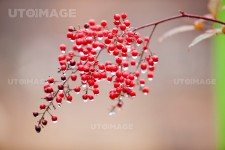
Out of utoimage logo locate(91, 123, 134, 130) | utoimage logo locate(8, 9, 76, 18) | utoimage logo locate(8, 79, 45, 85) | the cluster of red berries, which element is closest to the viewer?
the cluster of red berries

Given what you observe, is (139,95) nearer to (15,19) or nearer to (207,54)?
(207,54)

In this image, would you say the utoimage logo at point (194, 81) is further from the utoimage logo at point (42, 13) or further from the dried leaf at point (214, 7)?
the dried leaf at point (214, 7)

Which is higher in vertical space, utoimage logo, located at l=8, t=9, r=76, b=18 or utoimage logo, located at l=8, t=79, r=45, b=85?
utoimage logo, located at l=8, t=9, r=76, b=18

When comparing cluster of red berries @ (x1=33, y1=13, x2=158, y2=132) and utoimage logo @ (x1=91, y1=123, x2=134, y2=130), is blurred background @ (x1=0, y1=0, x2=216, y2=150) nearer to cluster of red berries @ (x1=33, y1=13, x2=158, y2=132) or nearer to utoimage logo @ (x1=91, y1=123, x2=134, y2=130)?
utoimage logo @ (x1=91, y1=123, x2=134, y2=130)

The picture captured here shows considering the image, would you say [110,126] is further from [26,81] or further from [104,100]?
[26,81]

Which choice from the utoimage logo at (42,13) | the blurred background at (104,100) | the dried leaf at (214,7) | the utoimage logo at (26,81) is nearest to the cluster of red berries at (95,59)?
the dried leaf at (214,7)

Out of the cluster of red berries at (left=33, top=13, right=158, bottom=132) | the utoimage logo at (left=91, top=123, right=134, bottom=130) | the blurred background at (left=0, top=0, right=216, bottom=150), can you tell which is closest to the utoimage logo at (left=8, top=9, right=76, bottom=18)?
the blurred background at (left=0, top=0, right=216, bottom=150)

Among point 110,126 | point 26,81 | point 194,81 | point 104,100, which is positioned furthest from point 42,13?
point 194,81
